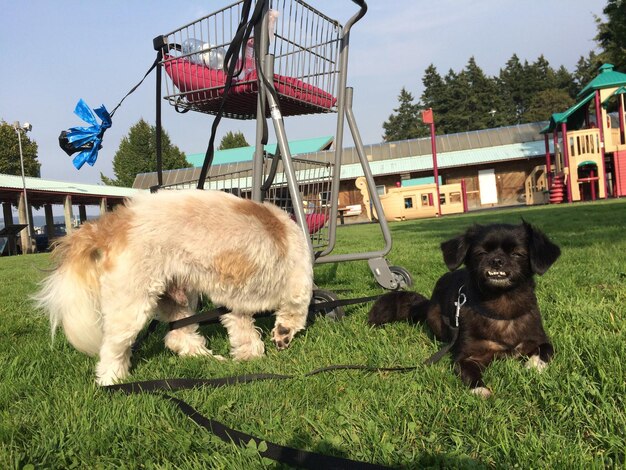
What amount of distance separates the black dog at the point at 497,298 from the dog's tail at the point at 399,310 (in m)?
0.53

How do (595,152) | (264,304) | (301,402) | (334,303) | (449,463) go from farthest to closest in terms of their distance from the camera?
(595,152) → (334,303) → (264,304) → (301,402) → (449,463)

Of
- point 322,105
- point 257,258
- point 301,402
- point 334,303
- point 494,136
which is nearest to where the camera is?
point 301,402

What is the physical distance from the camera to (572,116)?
83.3ft

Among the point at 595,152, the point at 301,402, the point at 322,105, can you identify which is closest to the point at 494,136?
the point at 595,152

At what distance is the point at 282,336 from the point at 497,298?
1483mm

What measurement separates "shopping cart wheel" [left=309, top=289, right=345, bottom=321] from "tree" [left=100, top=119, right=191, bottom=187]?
65272 millimetres

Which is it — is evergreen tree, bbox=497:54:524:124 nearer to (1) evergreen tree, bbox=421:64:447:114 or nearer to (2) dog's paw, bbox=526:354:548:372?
(1) evergreen tree, bbox=421:64:447:114

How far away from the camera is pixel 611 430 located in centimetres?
174

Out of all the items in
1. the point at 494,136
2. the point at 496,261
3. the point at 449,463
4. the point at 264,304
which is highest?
the point at 494,136

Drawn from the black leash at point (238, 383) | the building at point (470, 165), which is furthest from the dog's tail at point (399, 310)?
the building at point (470, 165)

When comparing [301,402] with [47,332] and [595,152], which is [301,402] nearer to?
[47,332]

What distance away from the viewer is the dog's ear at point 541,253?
8.93 ft

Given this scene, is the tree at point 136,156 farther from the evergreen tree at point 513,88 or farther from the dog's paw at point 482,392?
the dog's paw at point 482,392

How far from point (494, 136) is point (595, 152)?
17.2 metres
